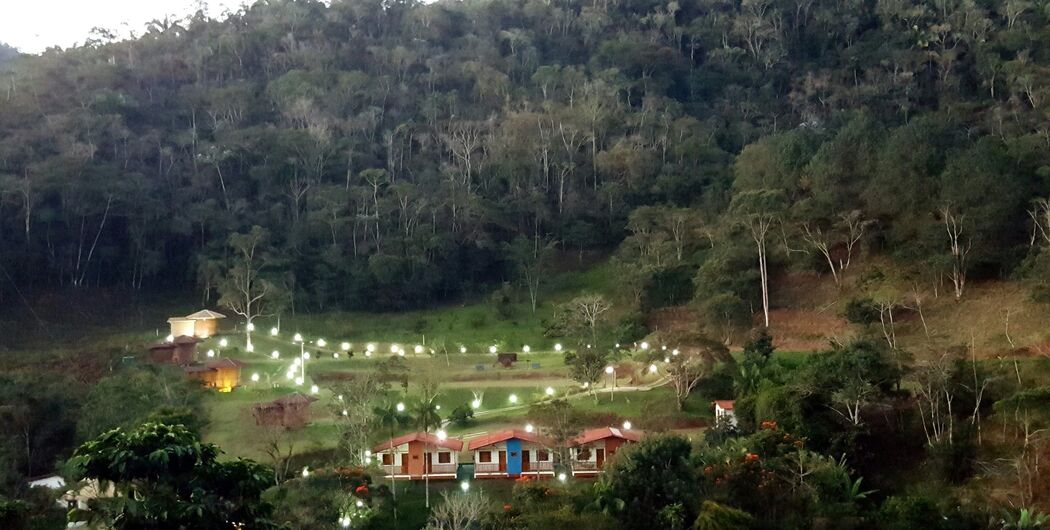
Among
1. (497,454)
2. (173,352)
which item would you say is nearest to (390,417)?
(497,454)

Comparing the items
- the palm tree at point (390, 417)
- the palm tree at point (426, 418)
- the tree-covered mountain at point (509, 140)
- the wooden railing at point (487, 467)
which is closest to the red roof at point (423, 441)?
the palm tree at point (426, 418)

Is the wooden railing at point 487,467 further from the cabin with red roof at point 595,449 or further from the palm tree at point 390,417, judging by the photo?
the palm tree at point 390,417

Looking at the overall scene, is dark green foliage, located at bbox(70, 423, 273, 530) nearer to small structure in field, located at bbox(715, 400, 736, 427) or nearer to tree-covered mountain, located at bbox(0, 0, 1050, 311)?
small structure in field, located at bbox(715, 400, 736, 427)

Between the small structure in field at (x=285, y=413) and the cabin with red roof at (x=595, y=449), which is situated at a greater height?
the small structure in field at (x=285, y=413)

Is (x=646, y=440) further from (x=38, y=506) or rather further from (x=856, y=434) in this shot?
(x=38, y=506)

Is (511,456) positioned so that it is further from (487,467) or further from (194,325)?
(194,325)

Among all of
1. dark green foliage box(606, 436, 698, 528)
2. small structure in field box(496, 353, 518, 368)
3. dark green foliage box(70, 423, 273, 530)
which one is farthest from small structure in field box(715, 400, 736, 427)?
dark green foliage box(70, 423, 273, 530)

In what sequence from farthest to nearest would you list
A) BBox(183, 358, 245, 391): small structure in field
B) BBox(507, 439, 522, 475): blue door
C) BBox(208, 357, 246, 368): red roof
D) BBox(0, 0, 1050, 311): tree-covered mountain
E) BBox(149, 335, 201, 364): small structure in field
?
BBox(0, 0, 1050, 311): tree-covered mountain < BBox(149, 335, 201, 364): small structure in field < BBox(208, 357, 246, 368): red roof < BBox(183, 358, 245, 391): small structure in field < BBox(507, 439, 522, 475): blue door
